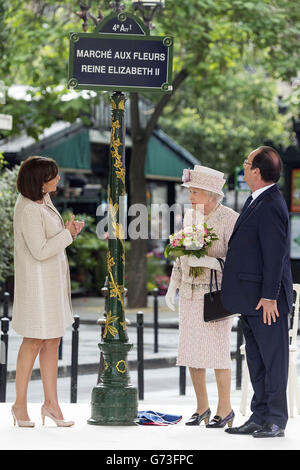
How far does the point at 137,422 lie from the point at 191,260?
4.42 ft

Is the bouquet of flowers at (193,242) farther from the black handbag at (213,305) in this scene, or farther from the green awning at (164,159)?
the green awning at (164,159)

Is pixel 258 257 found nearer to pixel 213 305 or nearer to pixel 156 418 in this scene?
pixel 213 305

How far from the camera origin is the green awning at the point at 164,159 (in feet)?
108

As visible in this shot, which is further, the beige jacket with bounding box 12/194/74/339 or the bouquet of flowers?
the bouquet of flowers

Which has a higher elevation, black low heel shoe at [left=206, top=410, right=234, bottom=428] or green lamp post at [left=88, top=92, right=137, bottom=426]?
green lamp post at [left=88, top=92, right=137, bottom=426]

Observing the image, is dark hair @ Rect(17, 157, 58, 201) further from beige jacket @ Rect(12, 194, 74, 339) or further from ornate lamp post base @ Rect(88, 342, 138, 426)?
ornate lamp post base @ Rect(88, 342, 138, 426)

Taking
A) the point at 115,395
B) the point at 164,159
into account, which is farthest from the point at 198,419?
the point at 164,159

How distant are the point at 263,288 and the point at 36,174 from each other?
193 centimetres

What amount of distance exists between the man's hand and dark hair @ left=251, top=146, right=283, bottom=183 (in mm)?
940

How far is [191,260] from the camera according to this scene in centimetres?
855

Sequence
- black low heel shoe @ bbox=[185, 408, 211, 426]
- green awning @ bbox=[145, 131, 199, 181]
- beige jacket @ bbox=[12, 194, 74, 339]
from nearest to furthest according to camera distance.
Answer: beige jacket @ bbox=[12, 194, 74, 339], black low heel shoe @ bbox=[185, 408, 211, 426], green awning @ bbox=[145, 131, 199, 181]

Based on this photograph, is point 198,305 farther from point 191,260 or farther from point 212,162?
point 212,162

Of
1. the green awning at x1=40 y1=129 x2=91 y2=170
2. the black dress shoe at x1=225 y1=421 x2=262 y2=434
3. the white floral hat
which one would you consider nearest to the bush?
the green awning at x1=40 y1=129 x2=91 y2=170

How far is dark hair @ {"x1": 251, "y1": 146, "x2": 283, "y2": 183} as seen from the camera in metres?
8.22
